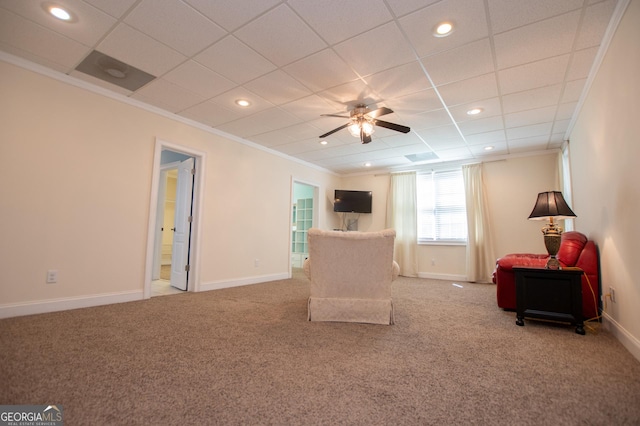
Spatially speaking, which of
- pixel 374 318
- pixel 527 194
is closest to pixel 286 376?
pixel 374 318

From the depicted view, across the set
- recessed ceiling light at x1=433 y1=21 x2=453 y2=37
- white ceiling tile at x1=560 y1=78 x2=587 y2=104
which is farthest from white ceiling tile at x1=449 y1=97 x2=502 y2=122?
recessed ceiling light at x1=433 y1=21 x2=453 y2=37

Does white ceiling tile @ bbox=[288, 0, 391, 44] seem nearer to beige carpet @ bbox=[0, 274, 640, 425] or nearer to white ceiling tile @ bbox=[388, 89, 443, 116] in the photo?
white ceiling tile @ bbox=[388, 89, 443, 116]

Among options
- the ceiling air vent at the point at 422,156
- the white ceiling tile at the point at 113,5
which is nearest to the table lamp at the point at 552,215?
the ceiling air vent at the point at 422,156

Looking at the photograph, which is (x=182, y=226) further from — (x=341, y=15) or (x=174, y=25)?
(x=341, y=15)

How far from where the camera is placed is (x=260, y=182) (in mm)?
5234

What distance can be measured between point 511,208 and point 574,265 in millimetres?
2692

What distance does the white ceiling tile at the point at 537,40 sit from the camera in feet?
7.10

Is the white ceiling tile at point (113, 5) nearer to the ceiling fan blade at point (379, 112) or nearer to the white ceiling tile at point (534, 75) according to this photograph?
the ceiling fan blade at point (379, 112)

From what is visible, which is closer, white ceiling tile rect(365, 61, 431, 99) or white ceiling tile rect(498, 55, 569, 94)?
white ceiling tile rect(498, 55, 569, 94)

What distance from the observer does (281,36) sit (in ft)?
7.70

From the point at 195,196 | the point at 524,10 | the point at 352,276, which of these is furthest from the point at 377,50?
the point at 195,196

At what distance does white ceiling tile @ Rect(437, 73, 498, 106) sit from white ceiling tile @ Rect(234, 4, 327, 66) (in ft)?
5.25

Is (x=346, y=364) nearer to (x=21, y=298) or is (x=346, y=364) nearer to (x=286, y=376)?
(x=286, y=376)

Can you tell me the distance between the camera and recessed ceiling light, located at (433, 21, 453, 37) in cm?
218
